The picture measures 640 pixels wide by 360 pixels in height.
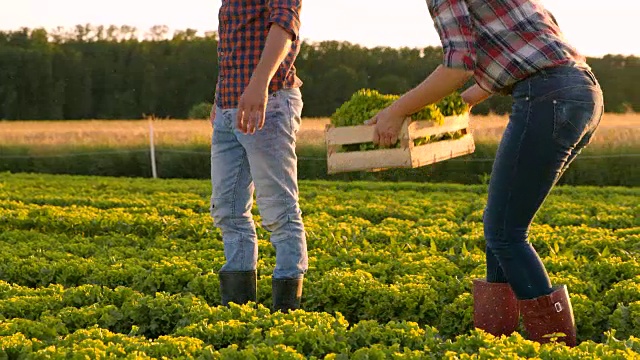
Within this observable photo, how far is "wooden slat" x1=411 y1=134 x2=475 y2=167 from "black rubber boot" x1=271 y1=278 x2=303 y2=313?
1027 mm

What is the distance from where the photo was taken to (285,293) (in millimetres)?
4977

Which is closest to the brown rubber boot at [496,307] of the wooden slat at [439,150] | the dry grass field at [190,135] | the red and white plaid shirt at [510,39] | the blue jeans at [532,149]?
the blue jeans at [532,149]

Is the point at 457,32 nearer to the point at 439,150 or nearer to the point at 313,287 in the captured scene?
the point at 439,150

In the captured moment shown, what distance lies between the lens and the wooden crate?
429cm

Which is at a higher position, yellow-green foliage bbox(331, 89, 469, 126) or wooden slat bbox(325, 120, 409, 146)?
yellow-green foliage bbox(331, 89, 469, 126)

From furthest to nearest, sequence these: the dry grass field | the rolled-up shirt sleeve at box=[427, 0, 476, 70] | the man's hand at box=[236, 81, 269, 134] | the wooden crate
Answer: the dry grass field < the man's hand at box=[236, 81, 269, 134] < the wooden crate < the rolled-up shirt sleeve at box=[427, 0, 476, 70]

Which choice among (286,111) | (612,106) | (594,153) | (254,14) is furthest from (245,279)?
(612,106)

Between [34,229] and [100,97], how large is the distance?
39309mm

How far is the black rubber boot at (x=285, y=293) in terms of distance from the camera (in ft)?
16.3

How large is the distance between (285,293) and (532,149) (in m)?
1.82

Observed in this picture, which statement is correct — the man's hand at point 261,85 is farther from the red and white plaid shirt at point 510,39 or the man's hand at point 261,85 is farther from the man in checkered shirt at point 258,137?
the red and white plaid shirt at point 510,39

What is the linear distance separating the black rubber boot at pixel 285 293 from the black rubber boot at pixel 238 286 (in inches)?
10.5

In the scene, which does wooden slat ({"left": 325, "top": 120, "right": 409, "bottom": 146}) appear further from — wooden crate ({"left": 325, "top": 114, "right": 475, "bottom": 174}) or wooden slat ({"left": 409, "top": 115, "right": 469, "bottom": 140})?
wooden slat ({"left": 409, "top": 115, "right": 469, "bottom": 140})

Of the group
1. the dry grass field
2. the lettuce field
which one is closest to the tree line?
the dry grass field
